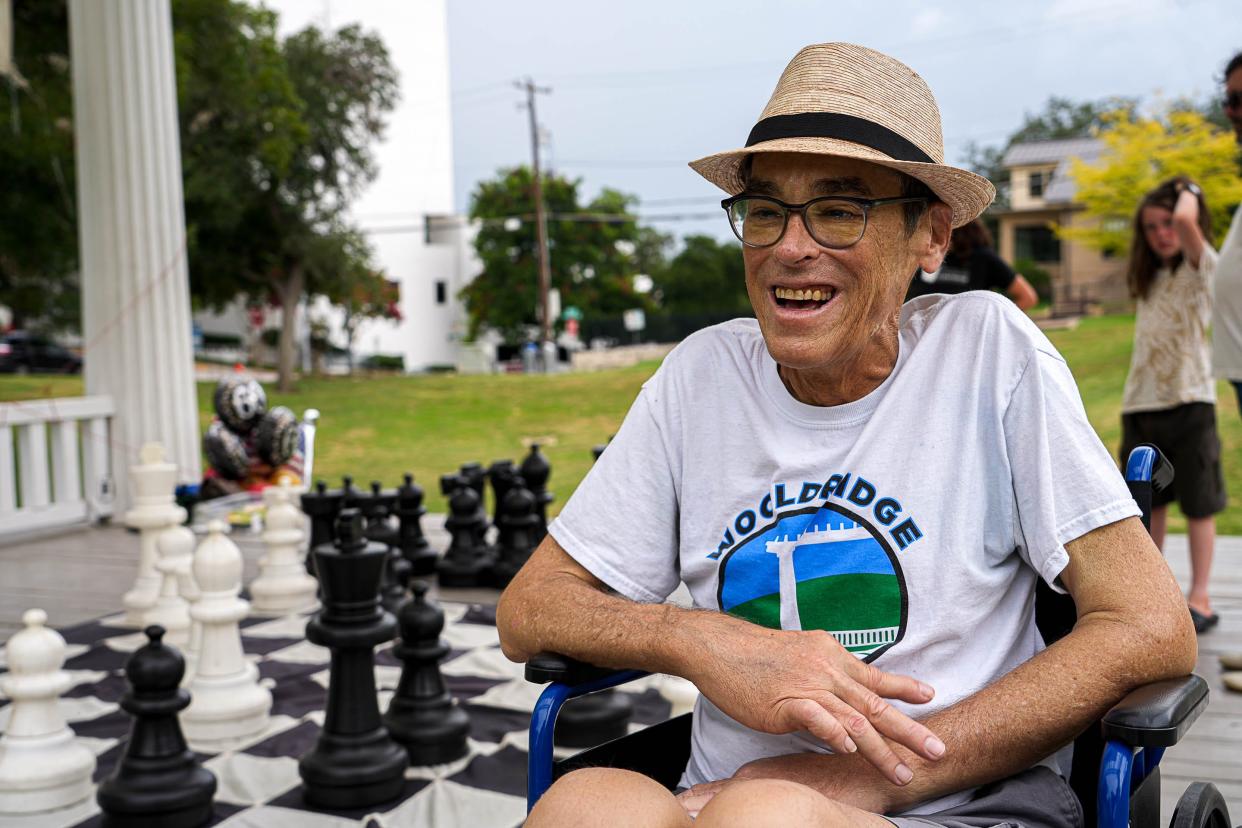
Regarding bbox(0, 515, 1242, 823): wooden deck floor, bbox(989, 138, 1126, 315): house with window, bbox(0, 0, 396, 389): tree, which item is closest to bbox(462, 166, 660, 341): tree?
bbox(989, 138, 1126, 315): house with window

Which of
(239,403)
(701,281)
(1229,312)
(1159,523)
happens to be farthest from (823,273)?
(701,281)

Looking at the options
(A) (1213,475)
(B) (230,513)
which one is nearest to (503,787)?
(A) (1213,475)

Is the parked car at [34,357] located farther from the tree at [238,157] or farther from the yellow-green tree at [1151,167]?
the yellow-green tree at [1151,167]

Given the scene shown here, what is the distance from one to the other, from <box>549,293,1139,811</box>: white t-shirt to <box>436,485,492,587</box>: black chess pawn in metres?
2.57

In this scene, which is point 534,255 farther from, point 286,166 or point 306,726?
point 306,726

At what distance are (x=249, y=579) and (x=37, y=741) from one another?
2.14 metres

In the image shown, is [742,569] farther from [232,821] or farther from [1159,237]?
[1159,237]

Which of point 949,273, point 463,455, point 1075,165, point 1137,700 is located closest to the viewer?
point 1137,700

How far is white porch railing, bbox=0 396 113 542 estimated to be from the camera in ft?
17.0

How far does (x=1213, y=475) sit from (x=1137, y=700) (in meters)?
2.48

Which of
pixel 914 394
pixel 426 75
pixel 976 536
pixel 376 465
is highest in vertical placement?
pixel 426 75

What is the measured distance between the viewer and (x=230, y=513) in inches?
215

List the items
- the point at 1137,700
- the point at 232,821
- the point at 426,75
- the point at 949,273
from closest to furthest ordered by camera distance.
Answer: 1. the point at 1137,700
2. the point at 232,821
3. the point at 949,273
4. the point at 426,75

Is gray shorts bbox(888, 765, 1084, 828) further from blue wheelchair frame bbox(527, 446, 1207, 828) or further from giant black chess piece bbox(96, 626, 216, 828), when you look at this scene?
giant black chess piece bbox(96, 626, 216, 828)
